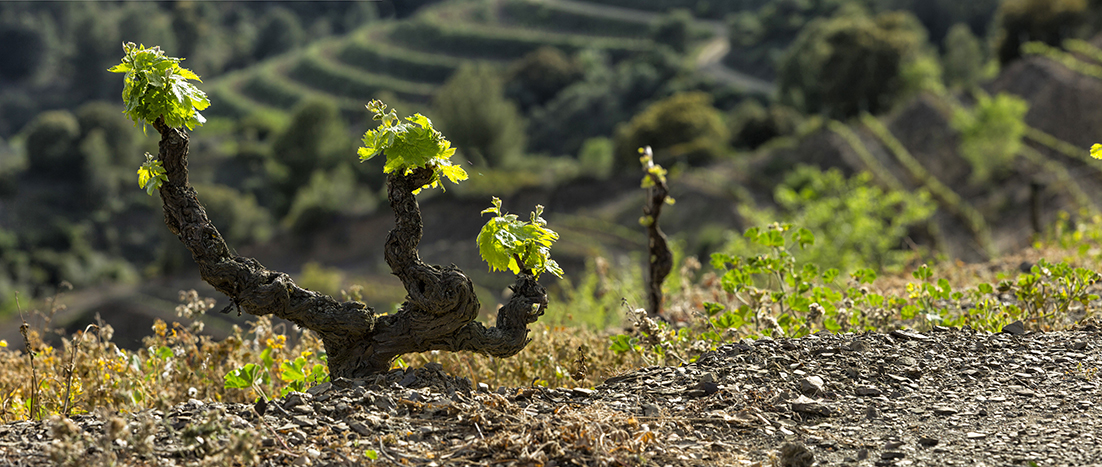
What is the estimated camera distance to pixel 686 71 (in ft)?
237

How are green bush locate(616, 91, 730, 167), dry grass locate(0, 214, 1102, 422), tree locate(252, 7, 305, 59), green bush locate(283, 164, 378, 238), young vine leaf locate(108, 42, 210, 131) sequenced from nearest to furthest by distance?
young vine leaf locate(108, 42, 210, 131), dry grass locate(0, 214, 1102, 422), green bush locate(616, 91, 730, 167), green bush locate(283, 164, 378, 238), tree locate(252, 7, 305, 59)

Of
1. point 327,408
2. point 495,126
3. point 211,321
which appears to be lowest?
point 327,408

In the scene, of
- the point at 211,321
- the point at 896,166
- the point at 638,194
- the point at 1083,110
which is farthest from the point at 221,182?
the point at 1083,110

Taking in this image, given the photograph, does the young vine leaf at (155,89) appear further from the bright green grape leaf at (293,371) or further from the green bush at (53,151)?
the green bush at (53,151)

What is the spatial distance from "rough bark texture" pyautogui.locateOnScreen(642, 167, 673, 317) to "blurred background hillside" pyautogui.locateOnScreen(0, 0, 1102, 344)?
59 centimetres

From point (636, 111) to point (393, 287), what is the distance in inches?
1589

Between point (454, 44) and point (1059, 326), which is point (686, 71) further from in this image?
point (1059, 326)

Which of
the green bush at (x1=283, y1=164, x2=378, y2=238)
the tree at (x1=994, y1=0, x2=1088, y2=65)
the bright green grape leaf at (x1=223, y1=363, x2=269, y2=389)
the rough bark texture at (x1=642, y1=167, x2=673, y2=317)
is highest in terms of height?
the green bush at (x1=283, y1=164, x2=378, y2=238)

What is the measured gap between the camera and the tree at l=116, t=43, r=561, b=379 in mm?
3922

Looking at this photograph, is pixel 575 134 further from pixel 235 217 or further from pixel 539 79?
pixel 235 217

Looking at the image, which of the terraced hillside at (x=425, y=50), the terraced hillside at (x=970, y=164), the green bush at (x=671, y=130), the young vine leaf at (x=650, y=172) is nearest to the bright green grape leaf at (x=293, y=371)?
the young vine leaf at (x=650, y=172)

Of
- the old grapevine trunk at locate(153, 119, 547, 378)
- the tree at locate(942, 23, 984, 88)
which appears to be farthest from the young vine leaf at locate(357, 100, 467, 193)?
the tree at locate(942, 23, 984, 88)

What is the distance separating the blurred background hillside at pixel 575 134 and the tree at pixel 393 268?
5.69 feet

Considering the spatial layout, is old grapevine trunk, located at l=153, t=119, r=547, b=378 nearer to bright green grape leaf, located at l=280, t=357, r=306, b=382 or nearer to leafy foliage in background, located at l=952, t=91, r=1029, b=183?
bright green grape leaf, located at l=280, t=357, r=306, b=382
